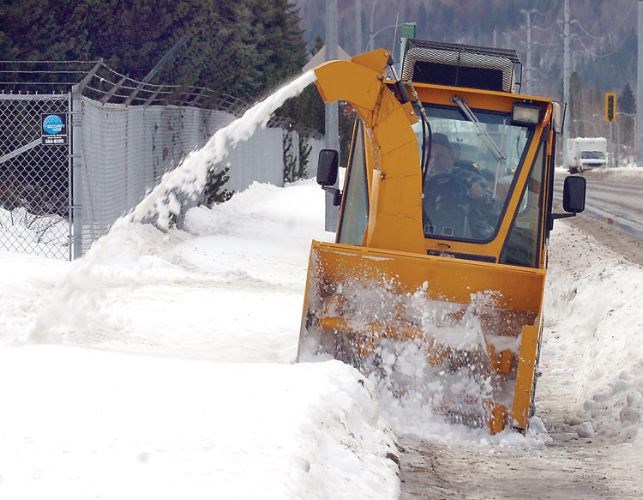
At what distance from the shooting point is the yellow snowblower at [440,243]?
820cm

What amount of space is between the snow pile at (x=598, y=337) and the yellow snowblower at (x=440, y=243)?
89 centimetres

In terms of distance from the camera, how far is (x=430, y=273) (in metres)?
8.34

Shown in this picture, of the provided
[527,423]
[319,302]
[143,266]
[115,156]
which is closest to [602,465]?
[527,423]

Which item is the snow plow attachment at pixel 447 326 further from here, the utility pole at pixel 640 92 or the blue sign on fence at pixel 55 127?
the utility pole at pixel 640 92

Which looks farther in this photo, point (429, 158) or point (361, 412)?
point (429, 158)

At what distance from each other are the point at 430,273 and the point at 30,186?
12.4m

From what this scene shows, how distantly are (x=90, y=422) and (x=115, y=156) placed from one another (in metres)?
12.6

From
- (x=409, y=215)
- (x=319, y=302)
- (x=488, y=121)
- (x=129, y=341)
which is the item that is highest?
(x=488, y=121)

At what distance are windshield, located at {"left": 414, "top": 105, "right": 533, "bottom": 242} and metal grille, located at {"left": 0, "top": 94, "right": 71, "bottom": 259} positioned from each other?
8.96m

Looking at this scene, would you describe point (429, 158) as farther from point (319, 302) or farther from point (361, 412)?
point (361, 412)

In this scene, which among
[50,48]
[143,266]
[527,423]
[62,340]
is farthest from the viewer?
[50,48]

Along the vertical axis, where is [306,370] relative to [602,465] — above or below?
above

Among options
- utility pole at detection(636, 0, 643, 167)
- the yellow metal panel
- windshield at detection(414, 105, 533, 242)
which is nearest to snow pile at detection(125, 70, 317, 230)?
windshield at detection(414, 105, 533, 242)

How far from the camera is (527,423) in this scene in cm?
816
